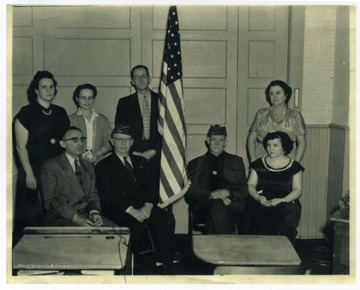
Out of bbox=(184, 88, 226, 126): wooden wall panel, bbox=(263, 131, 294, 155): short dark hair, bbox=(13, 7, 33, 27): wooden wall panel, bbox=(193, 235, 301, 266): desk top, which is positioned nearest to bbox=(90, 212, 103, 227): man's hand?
bbox=(193, 235, 301, 266): desk top

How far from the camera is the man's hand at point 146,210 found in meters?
3.55

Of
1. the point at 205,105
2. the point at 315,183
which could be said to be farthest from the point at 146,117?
the point at 315,183

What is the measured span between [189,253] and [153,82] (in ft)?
5.38

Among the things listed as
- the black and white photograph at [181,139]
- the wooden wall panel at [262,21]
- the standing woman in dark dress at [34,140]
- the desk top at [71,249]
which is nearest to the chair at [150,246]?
the black and white photograph at [181,139]

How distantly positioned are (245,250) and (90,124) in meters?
1.90

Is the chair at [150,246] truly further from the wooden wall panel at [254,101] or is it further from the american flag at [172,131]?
the wooden wall panel at [254,101]

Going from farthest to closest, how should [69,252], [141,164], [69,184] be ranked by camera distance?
[141,164] → [69,184] → [69,252]

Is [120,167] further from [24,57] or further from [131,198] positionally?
[24,57]

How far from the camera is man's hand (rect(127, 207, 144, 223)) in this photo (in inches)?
138

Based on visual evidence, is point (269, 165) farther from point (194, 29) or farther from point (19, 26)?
point (19, 26)

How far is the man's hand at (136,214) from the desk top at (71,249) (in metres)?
0.74

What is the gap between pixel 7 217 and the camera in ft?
9.34

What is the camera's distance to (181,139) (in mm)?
3607
